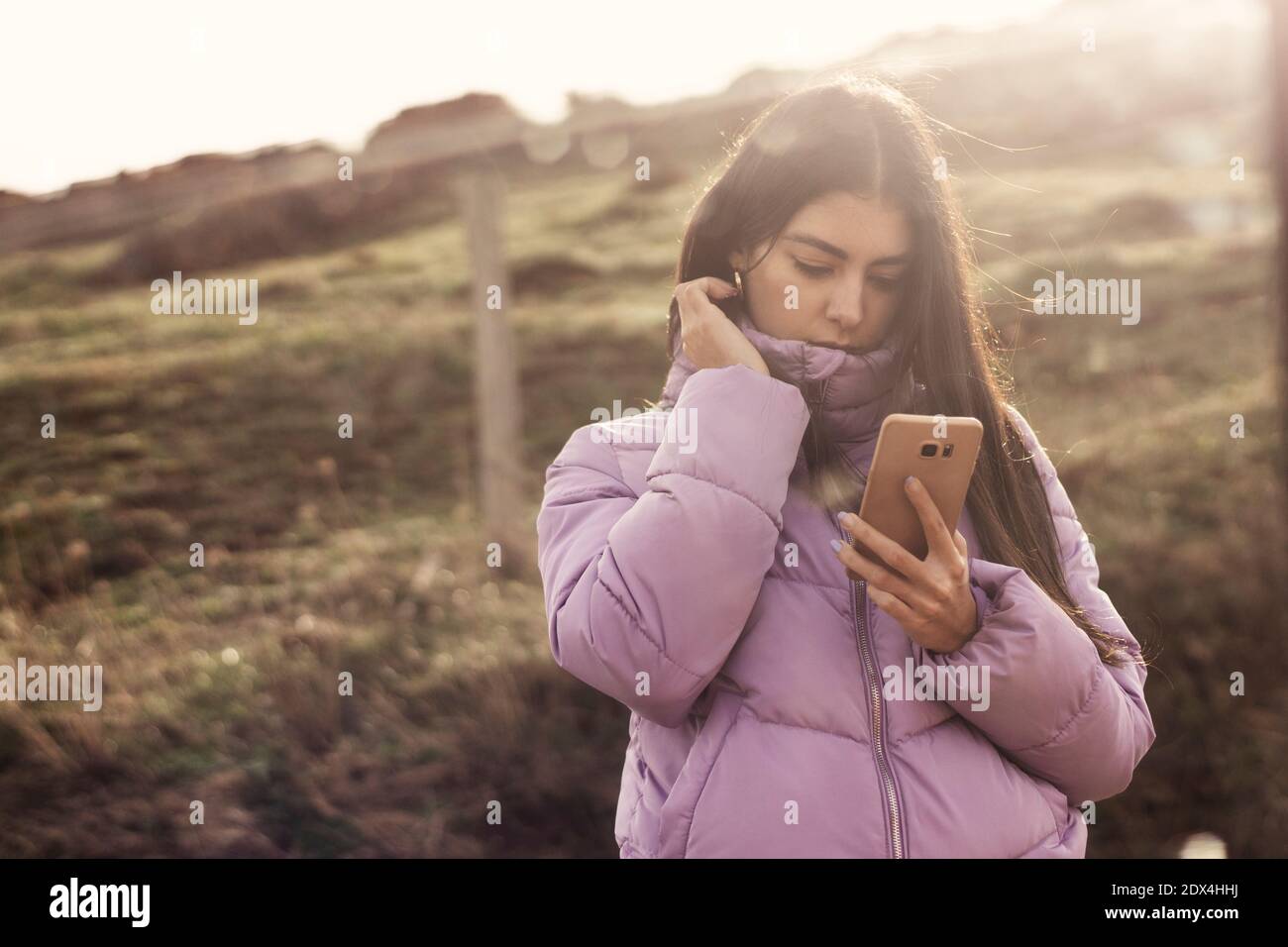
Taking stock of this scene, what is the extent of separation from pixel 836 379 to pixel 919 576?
420 millimetres

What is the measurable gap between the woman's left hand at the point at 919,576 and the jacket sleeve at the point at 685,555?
14 centimetres

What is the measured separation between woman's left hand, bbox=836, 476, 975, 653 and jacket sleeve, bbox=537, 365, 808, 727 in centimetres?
14

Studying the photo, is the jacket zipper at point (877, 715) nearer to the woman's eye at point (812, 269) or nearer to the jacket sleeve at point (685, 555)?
the jacket sleeve at point (685, 555)

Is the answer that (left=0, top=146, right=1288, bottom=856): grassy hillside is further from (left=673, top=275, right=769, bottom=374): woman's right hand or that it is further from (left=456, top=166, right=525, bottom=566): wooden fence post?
(left=673, top=275, right=769, bottom=374): woman's right hand

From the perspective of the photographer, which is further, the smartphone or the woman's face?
the woman's face

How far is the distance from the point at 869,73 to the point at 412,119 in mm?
9579

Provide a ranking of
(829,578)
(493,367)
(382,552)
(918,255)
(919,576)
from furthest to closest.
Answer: (382,552)
(493,367)
(918,255)
(829,578)
(919,576)

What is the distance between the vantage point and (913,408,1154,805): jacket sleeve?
61.5 inches

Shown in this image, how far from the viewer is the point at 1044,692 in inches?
61.8

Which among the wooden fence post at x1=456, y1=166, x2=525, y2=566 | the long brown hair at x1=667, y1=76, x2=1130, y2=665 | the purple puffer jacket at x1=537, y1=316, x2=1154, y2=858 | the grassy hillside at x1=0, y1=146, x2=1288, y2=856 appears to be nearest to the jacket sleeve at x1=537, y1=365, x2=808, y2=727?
the purple puffer jacket at x1=537, y1=316, x2=1154, y2=858

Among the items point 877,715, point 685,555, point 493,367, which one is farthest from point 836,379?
point 493,367

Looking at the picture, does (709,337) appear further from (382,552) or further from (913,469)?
(382,552)

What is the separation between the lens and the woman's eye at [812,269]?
71.8 inches

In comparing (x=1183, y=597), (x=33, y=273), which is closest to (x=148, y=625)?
(x=33, y=273)
